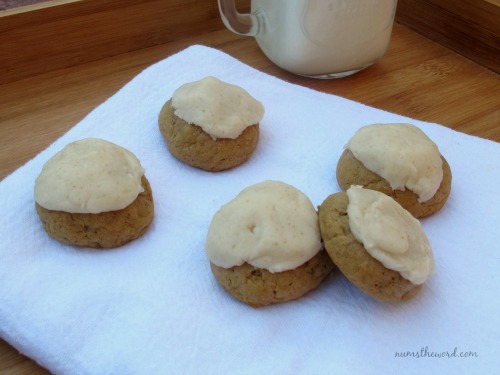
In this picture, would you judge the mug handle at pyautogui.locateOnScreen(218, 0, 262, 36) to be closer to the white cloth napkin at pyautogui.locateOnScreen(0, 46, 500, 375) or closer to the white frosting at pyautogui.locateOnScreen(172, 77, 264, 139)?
the white frosting at pyautogui.locateOnScreen(172, 77, 264, 139)

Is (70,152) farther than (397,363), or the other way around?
(70,152)

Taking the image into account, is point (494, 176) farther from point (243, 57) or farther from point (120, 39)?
point (120, 39)

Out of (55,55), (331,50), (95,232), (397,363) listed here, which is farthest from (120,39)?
(397,363)

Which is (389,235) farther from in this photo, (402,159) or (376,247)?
(402,159)

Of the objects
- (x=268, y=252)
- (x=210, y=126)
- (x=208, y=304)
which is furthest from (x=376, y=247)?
(x=210, y=126)

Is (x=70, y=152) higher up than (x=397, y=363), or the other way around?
(x=70, y=152)

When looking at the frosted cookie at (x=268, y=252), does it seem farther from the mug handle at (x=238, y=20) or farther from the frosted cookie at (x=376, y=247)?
the mug handle at (x=238, y=20)

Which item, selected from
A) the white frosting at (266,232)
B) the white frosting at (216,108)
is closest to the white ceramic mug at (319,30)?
the white frosting at (216,108)
